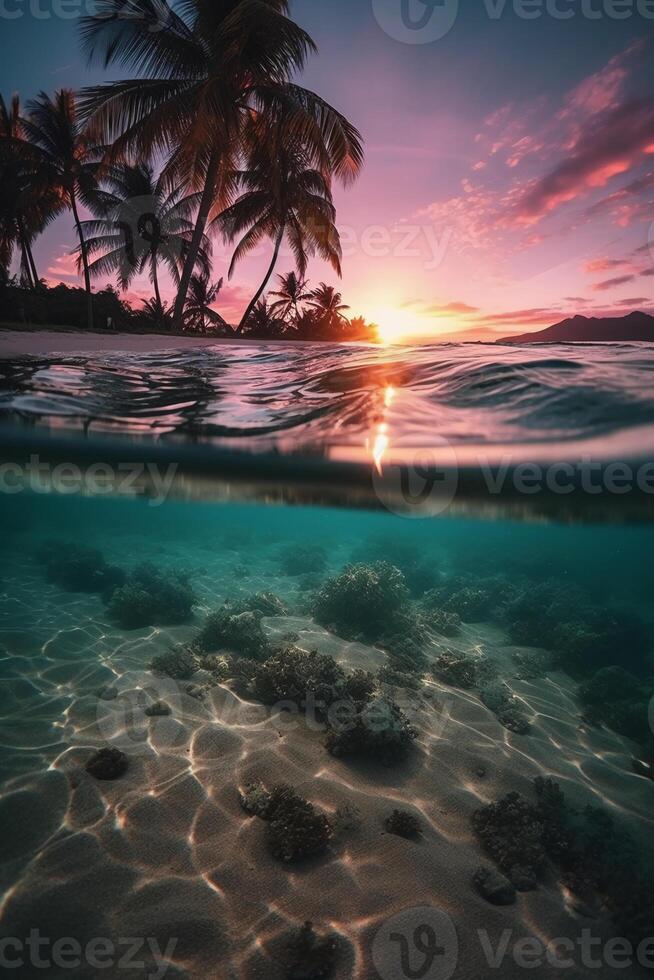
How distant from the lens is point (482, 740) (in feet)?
26.1

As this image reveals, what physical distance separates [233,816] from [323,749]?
1.83 meters

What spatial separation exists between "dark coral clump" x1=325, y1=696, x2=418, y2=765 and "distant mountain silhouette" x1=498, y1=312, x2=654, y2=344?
315 inches

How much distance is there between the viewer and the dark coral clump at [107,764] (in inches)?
245

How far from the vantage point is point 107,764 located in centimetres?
630

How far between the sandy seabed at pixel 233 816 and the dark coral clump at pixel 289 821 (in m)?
0.15

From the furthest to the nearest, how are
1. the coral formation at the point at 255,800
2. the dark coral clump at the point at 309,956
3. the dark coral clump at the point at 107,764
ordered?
1. the dark coral clump at the point at 107,764
2. the coral formation at the point at 255,800
3. the dark coral clump at the point at 309,956

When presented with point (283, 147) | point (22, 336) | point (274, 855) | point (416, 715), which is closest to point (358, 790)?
point (274, 855)

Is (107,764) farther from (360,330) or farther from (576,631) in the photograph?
(360,330)

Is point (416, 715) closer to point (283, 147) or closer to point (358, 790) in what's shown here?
point (358, 790)

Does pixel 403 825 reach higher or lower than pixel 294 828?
lower

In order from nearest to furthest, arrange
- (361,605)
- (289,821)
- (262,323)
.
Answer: (289,821) → (361,605) → (262,323)

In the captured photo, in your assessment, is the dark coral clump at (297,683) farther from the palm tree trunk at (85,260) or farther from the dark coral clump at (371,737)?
the palm tree trunk at (85,260)

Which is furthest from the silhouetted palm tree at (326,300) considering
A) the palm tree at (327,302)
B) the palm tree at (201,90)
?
the palm tree at (201,90)

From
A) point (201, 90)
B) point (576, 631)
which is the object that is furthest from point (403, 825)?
point (201, 90)
